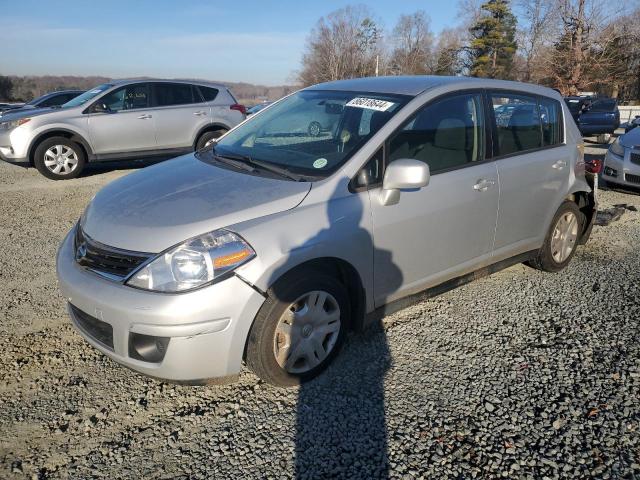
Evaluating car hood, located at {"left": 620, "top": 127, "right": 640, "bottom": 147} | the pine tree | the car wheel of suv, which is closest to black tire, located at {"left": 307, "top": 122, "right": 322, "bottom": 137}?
car hood, located at {"left": 620, "top": 127, "right": 640, "bottom": 147}

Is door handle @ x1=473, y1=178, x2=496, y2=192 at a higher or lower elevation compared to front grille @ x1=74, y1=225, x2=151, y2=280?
higher

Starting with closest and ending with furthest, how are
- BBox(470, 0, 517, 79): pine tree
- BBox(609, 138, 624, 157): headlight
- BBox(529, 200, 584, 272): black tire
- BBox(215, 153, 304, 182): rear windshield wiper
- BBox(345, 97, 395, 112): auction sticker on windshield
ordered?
1. BBox(215, 153, 304, 182): rear windshield wiper
2. BBox(345, 97, 395, 112): auction sticker on windshield
3. BBox(529, 200, 584, 272): black tire
4. BBox(609, 138, 624, 157): headlight
5. BBox(470, 0, 517, 79): pine tree

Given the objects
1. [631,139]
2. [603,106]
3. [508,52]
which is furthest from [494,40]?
[631,139]

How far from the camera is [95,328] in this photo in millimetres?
2621

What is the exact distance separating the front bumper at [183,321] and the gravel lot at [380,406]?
0.32 metres

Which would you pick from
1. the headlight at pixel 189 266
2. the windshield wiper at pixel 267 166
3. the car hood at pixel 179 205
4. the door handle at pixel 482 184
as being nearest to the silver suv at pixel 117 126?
the windshield wiper at pixel 267 166

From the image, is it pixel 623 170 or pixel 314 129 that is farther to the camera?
pixel 623 170

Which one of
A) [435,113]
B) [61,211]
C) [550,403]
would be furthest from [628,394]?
[61,211]

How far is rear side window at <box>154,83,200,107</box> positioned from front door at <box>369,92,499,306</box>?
734 cm

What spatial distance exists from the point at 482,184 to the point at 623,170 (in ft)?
18.9

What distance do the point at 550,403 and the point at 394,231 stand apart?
1.30 m

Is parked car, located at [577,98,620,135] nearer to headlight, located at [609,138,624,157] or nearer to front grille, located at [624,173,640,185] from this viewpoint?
headlight, located at [609,138,624,157]

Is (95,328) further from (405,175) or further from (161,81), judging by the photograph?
(161,81)

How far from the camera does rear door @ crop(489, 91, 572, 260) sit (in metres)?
3.73
